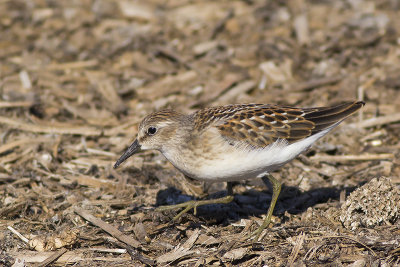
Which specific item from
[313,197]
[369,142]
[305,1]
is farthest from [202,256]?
[305,1]

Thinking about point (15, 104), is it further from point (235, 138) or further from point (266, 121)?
point (266, 121)

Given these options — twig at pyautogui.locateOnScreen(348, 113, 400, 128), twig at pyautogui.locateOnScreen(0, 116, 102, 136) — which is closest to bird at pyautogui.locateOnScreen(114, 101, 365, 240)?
twig at pyautogui.locateOnScreen(348, 113, 400, 128)

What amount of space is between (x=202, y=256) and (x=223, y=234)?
0.62 m

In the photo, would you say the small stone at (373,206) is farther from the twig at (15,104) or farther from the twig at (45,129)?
the twig at (15,104)

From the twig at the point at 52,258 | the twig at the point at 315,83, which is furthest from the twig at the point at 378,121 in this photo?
the twig at the point at 52,258

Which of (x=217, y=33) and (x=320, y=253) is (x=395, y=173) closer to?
(x=320, y=253)

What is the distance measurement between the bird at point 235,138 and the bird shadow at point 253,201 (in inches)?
12.9

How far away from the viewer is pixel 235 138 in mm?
6477

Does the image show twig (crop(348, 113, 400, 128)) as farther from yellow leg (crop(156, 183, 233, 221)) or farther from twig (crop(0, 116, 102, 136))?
twig (crop(0, 116, 102, 136))

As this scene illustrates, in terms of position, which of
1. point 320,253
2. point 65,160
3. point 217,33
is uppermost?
point 217,33

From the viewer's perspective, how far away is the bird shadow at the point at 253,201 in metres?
7.36

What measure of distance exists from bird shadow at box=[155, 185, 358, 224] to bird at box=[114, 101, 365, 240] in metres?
0.33

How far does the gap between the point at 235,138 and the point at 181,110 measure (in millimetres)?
3550

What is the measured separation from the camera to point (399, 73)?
405 inches
